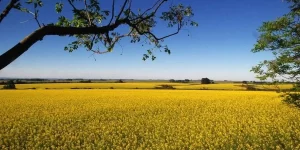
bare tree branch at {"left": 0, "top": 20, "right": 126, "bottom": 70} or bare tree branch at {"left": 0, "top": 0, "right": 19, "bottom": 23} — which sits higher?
bare tree branch at {"left": 0, "top": 0, "right": 19, "bottom": 23}

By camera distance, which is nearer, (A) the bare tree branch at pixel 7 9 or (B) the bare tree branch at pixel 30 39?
(B) the bare tree branch at pixel 30 39

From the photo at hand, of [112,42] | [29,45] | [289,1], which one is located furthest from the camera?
[289,1]

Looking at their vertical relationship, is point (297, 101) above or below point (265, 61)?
below

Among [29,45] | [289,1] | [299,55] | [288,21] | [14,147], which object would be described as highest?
[289,1]

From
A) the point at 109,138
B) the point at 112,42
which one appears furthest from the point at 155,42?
the point at 109,138

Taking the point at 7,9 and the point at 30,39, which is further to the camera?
the point at 7,9

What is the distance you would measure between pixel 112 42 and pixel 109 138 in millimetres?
7368

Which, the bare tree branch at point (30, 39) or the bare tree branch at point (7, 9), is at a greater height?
the bare tree branch at point (7, 9)

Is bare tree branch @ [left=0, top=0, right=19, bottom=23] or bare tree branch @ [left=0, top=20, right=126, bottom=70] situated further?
bare tree branch @ [left=0, top=0, right=19, bottom=23]

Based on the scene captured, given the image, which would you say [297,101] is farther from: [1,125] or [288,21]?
[1,125]

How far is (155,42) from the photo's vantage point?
498 cm

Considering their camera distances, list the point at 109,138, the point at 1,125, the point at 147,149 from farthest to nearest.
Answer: the point at 1,125 < the point at 109,138 < the point at 147,149

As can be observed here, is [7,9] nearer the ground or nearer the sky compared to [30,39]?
nearer the sky

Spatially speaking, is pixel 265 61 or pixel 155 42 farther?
pixel 265 61
